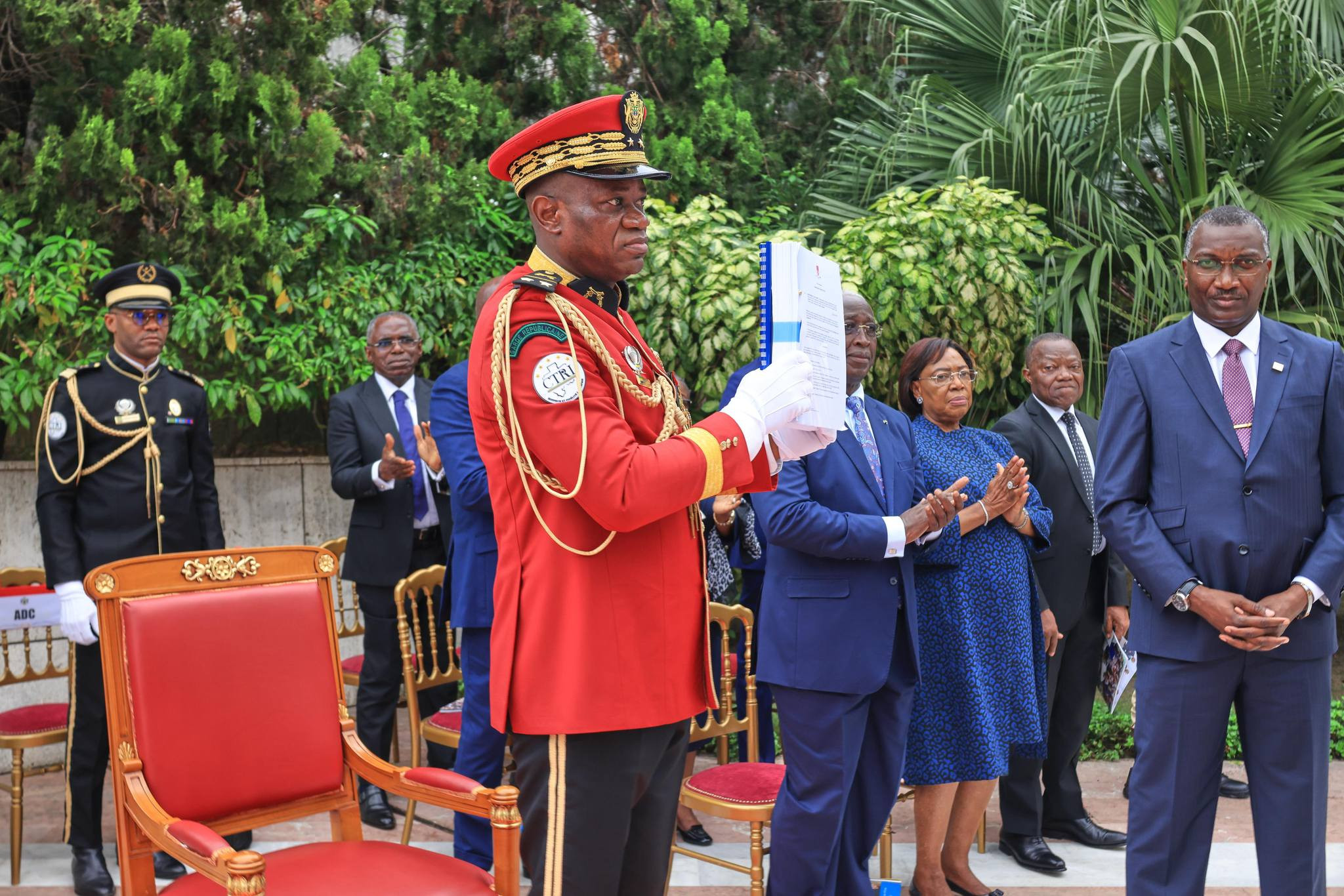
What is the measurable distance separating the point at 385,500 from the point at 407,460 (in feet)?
1.01

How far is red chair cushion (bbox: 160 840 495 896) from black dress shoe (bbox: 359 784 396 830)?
211 centimetres

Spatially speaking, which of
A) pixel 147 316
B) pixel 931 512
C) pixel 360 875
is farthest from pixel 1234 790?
pixel 147 316

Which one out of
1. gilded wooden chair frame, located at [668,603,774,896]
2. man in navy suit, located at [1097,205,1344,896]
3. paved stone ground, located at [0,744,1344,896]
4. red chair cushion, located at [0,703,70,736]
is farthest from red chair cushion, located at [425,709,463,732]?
man in navy suit, located at [1097,205,1344,896]

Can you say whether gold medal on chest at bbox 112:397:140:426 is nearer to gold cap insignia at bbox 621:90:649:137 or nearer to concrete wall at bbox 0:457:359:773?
concrete wall at bbox 0:457:359:773

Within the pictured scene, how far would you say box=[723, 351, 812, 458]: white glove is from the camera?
6.79 feet

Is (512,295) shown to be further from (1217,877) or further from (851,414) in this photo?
(1217,877)

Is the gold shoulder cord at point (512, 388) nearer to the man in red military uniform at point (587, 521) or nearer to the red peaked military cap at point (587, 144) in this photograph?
the man in red military uniform at point (587, 521)

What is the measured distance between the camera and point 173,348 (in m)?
5.84

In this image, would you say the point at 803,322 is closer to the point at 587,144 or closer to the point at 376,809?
the point at 587,144

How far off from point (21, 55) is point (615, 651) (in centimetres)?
499

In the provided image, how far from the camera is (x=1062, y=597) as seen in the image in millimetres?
4457

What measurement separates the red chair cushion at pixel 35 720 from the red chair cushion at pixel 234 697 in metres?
1.84

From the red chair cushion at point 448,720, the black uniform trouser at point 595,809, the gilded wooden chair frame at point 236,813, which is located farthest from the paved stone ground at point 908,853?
Answer: the black uniform trouser at point 595,809

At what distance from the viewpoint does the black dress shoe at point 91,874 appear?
395 cm
